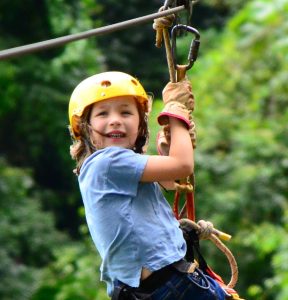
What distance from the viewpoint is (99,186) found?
3633 millimetres

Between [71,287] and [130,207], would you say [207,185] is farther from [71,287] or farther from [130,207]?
[130,207]

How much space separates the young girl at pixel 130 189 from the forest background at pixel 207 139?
19.4ft

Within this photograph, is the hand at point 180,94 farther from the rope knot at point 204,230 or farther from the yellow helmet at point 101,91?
the rope knot at point 204,230

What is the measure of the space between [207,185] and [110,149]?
8.30m

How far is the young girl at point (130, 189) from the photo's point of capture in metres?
3.61

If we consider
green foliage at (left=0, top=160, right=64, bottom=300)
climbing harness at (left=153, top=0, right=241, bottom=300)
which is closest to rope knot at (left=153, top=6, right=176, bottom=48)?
climbing harness at (left=153, top=0, right=241, bottom=300)

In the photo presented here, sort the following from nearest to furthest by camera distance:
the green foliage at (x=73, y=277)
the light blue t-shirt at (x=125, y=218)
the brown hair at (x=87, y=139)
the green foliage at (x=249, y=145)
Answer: the light blue t-shirt at (x=125, y=218) < the brown hair at (x=87, y=139) < the green foliage at (x=249, y=145) < the green foliage at (x=73, y=277)

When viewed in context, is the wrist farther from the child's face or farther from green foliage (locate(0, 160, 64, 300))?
green foliage (locate(0, 160, 64, 300))

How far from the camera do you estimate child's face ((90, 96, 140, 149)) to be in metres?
3.67

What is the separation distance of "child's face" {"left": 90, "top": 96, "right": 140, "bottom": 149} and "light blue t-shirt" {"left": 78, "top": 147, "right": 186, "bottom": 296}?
0.15 feet

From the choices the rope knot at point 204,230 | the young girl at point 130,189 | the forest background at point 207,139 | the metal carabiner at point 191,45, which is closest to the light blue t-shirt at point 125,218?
the young girl at point 130,189

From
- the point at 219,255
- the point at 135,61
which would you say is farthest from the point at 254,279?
the point at 135,61

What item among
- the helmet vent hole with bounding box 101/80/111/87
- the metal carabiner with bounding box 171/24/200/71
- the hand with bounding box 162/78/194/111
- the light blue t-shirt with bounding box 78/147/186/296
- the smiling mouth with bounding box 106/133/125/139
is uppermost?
the metal carabiner with bounding box 171/24/200/71

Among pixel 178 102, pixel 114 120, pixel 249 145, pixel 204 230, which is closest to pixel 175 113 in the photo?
pixel 178 102
